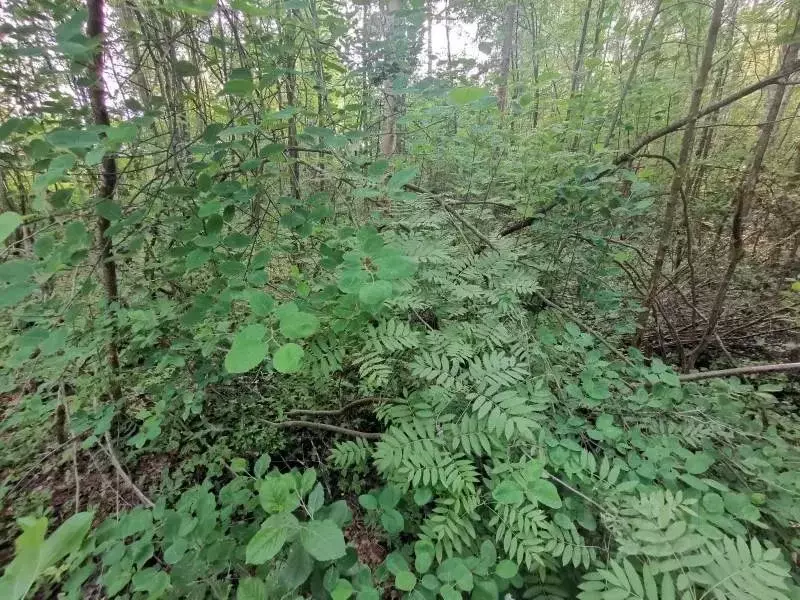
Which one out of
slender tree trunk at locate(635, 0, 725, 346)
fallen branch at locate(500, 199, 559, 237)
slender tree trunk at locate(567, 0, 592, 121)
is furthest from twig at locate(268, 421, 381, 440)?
slender tree trunk at locate(567, 0, 592, 121)

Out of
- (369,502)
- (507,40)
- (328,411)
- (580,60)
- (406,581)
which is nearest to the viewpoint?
(406,581)

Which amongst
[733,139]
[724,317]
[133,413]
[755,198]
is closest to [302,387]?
[133,413]

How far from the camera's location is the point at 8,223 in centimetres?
73

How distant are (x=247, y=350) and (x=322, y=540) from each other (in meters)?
0.60

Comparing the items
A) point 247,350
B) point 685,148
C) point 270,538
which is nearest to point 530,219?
point 685,148

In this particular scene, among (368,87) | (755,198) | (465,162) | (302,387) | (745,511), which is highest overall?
(368,87)

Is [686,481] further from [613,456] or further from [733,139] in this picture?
[733,139]

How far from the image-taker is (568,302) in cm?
250

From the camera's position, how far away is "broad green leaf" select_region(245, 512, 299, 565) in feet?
3.03

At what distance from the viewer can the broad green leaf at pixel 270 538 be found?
36.3 inches

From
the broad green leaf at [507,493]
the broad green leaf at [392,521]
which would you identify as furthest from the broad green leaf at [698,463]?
the broad green leaf at [392,521]

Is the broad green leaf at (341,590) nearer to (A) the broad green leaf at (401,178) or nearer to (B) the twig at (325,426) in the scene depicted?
(B) the twig at (325,426)

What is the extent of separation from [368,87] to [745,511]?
126 inches

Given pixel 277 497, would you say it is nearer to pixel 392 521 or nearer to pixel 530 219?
pixel 392 521
